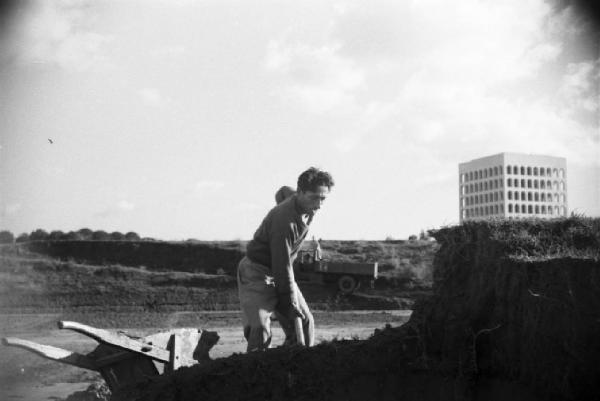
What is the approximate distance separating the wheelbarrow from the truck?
17615 mm

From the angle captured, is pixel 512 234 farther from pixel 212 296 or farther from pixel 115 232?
pixel 115 232

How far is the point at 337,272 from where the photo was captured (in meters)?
22.8

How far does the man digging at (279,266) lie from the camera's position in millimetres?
4875

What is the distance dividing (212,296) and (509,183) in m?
14.2

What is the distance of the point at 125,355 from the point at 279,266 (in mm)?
1410

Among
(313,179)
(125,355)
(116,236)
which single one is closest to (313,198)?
(313,179)

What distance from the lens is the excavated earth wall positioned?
11.2ft

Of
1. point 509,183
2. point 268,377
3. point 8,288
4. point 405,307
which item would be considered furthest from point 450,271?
point 509,183

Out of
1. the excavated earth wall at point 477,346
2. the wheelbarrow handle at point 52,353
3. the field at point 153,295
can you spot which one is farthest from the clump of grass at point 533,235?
the field at point 153,295

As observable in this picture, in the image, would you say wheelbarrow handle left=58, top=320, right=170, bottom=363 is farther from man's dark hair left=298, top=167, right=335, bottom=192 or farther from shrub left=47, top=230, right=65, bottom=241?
shrub left=47, top=230, right=65, bottom=241

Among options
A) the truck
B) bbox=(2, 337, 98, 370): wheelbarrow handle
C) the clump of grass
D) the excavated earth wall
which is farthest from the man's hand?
the truck

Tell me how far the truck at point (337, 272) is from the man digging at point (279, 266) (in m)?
17.5

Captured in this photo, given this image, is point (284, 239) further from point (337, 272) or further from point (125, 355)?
point (337, 272)

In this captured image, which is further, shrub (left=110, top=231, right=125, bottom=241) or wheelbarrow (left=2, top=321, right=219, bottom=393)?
shrub (left=110, top=231, right=125, bottom=241)
